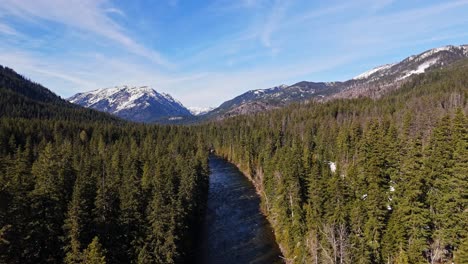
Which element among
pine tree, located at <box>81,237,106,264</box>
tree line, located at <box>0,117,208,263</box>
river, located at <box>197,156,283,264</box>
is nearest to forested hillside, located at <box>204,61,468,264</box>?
river, located at <box>197,156,283,264</box>

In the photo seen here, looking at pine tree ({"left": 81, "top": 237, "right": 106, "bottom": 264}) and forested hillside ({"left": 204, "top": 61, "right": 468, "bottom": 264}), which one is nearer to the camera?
pine tree ({"left": 81, "top": 237, "right": 106, "bottom": 264})

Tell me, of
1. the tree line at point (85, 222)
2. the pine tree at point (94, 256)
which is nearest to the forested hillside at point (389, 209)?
the tree line at point (85, 222)

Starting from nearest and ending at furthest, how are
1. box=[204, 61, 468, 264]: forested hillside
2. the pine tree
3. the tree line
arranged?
the pine tree, the tree line, box=[204, 61, 468, 264]: forested hillside

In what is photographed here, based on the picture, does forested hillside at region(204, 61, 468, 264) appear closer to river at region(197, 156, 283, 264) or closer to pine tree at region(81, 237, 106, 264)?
river at region(197, 156, 283, 264)

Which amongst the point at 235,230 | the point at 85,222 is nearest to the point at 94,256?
the point at 85,222

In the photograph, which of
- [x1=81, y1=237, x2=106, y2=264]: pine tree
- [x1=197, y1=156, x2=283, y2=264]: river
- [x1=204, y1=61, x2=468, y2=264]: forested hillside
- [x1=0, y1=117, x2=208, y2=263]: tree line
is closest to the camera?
[x1=81, y1=237, x2=106, y2=264]: pine tree

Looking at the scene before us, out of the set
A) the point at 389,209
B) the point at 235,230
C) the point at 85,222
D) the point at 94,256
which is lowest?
the point at 235,230

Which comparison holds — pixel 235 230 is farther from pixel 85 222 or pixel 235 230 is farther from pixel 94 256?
pixel 94 256

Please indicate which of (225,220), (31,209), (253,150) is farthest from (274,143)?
(31,209)

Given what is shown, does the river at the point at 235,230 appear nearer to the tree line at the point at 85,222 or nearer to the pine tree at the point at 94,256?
the tree line at the point at 85,222
